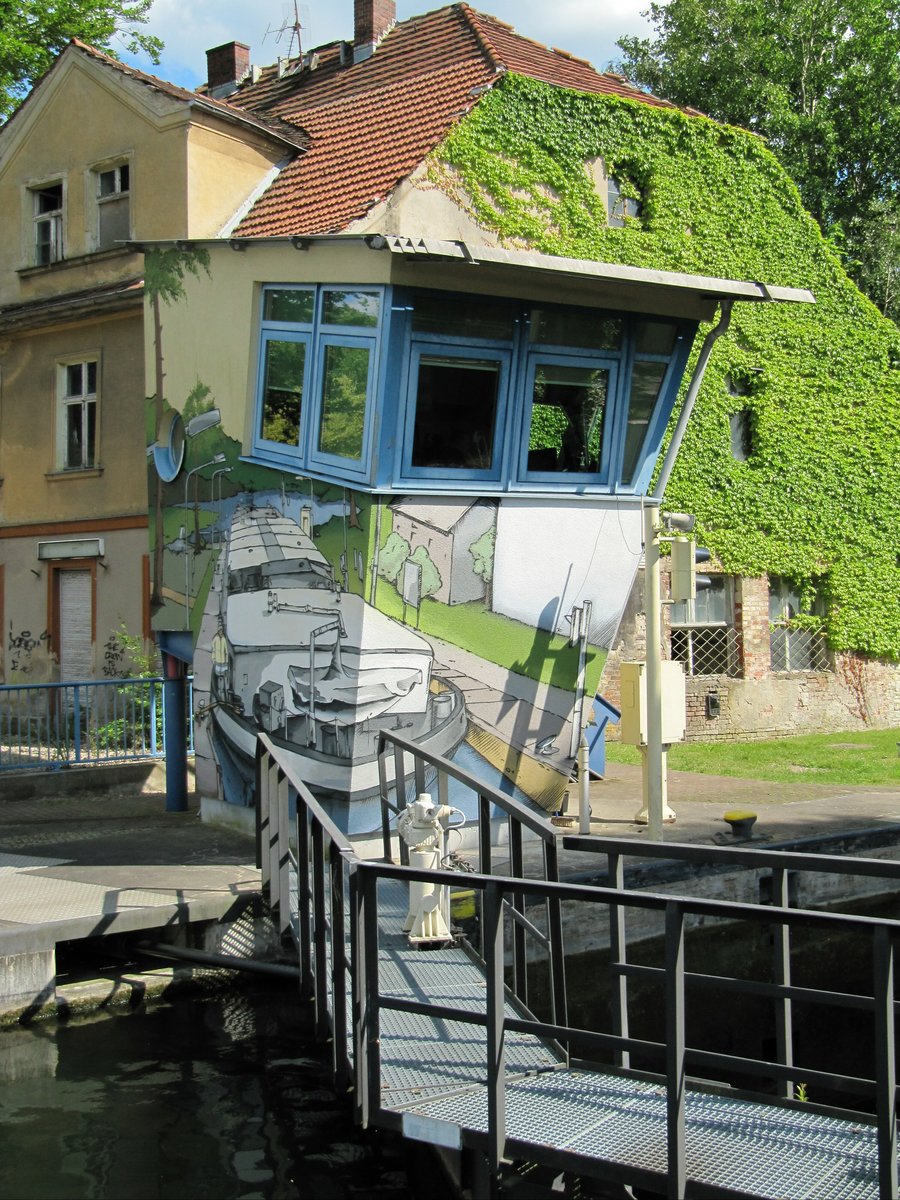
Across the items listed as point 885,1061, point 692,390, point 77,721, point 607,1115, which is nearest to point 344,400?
point 692,390

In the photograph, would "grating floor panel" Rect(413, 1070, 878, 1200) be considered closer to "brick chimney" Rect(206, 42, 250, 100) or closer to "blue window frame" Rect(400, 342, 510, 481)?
"blue window frame" Rect(400, 342, 510, 481)

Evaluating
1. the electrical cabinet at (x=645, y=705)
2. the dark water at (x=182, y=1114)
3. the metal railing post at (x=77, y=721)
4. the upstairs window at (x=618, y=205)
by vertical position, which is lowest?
the dark water at (x=182, y=1114)

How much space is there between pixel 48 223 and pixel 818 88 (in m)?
22.5

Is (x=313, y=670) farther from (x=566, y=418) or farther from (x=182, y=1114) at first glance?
(x=182, y=1114)

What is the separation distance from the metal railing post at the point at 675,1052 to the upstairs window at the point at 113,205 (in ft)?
51.4

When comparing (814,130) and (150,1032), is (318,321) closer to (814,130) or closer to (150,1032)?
(150,1032)

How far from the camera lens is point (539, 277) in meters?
11.6

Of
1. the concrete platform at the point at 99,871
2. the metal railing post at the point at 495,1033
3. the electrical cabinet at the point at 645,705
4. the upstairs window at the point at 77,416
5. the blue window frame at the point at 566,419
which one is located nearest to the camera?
the metal railing post at the point at 495,1033

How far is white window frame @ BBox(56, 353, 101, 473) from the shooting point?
63.7ft

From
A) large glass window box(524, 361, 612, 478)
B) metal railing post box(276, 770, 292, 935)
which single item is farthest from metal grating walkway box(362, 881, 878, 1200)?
large glass window box(524, 361, 612, 478)

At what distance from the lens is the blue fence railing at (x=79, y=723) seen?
15188 millimetres

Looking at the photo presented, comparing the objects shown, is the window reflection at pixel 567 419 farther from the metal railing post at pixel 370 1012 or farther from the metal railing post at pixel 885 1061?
the metal railing post at pixel 885 1061

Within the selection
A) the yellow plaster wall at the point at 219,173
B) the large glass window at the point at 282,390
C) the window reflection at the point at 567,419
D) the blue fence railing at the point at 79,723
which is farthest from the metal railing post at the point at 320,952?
the yellow plaster wall at the point at 219,173

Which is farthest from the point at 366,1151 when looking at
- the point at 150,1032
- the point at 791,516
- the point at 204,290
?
the point at 791,516
